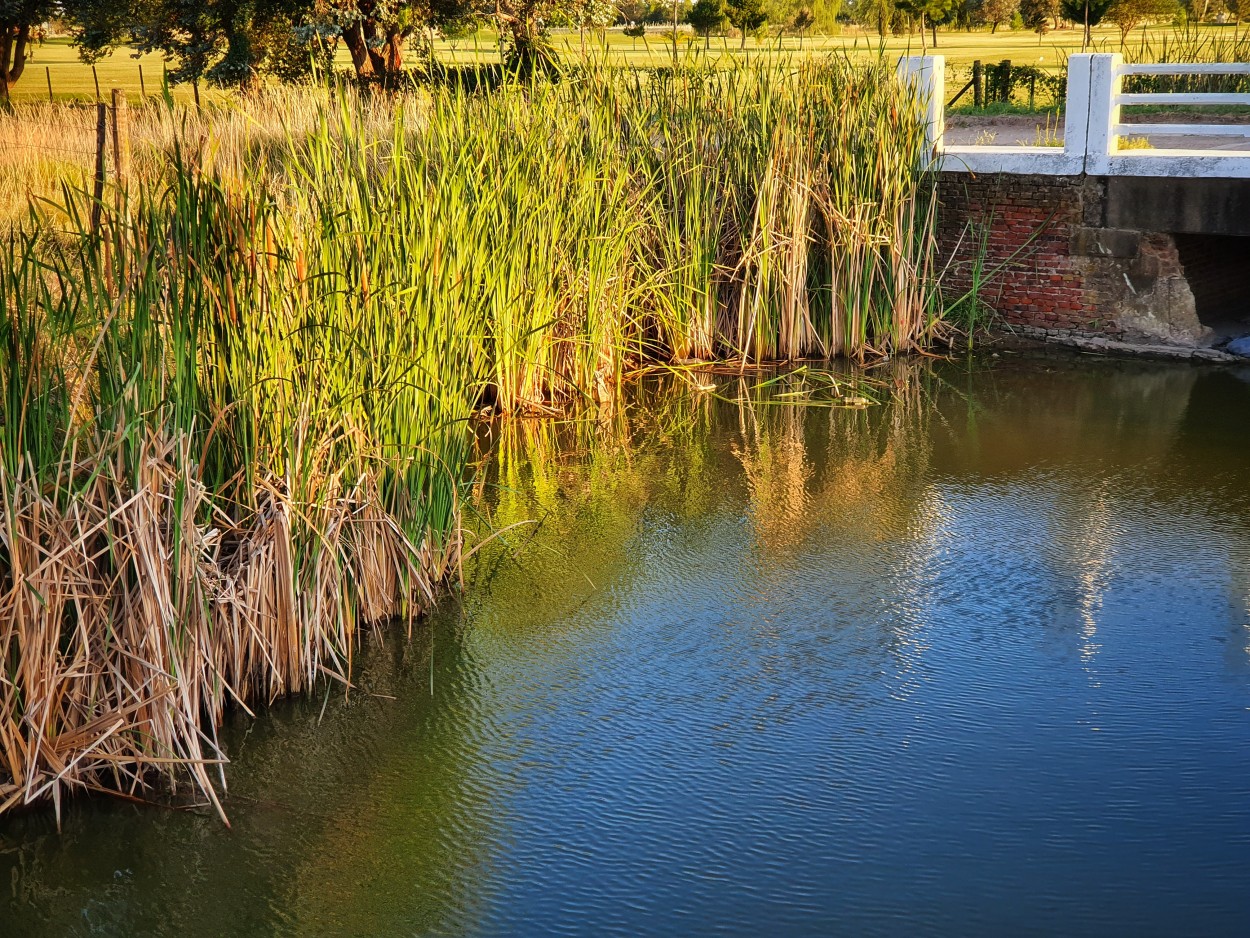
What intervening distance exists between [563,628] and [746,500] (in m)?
1.60

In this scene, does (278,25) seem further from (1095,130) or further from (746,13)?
(746,13)

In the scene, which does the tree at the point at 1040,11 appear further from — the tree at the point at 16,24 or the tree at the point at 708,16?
the tree at the point at 16,24

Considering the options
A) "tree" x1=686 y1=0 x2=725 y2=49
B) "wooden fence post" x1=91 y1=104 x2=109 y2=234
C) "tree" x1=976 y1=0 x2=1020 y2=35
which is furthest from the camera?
"tree" x1=976 y1=0 x2=1020 y2=35

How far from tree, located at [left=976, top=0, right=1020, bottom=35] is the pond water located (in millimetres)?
57007

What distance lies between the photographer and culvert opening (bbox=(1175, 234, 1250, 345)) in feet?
28.3

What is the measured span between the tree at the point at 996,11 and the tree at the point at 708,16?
674 inches

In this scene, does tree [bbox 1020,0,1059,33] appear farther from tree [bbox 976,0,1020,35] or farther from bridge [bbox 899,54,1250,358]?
bridge [bbox 899,54,1250,358]

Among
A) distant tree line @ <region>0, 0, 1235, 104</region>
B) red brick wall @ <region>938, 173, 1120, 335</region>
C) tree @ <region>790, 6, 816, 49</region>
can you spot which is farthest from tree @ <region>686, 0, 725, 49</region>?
red brick wall @ <region>938, 173, 1120, 335</region>

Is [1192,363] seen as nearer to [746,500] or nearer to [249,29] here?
[746,500]

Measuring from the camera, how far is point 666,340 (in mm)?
8406

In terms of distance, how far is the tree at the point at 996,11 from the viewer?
190ft

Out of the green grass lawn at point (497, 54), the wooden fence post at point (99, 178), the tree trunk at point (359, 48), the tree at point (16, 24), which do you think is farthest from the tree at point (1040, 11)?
the wooden fence post at point (99, 178)

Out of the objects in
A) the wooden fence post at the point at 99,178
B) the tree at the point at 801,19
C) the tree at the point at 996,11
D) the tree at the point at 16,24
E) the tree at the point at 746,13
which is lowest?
the wooden fence post at the point at 99,178

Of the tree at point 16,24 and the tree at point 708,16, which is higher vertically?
the tree at point 708,16
